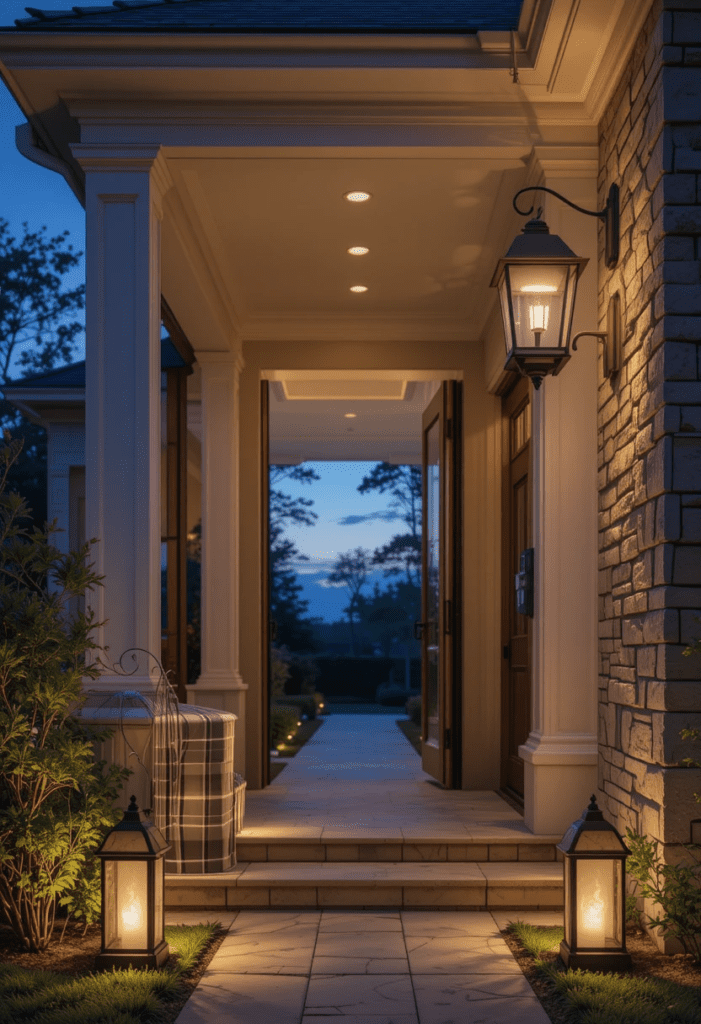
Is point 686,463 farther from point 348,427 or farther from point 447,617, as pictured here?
point 348,427

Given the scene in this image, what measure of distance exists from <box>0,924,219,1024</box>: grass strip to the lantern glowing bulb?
0.14 m

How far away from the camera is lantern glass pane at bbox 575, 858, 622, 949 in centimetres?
358

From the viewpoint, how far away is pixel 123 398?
475 cm

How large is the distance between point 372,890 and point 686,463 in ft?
7.18

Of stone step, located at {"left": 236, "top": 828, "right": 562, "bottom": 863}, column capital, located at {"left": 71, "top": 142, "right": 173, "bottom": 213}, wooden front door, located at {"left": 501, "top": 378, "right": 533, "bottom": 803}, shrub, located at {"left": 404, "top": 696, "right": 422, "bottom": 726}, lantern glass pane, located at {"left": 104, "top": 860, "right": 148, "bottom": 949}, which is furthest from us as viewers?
shrub, located at {"left": 404, "top": 696, "right": 422, "bottom": 726}

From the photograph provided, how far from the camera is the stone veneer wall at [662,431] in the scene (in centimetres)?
368

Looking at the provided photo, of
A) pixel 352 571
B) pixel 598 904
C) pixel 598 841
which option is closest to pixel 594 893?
pixel 598 904

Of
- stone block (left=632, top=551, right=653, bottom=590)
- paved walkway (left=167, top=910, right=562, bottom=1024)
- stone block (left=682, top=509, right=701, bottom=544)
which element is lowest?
paved walkway (left=167, top=910, right=562, bottom=1024)

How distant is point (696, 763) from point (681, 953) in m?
0.69

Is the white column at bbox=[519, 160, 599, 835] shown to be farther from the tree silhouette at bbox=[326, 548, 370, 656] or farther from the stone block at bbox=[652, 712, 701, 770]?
the tree silhouette at bbox=[326, 548, 370, 656]

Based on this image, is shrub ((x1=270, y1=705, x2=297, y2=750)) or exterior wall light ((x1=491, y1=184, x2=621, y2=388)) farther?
shrub ((x1=270, y1=705, x2=297, y2=750))

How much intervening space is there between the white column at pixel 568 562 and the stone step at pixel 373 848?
27cm

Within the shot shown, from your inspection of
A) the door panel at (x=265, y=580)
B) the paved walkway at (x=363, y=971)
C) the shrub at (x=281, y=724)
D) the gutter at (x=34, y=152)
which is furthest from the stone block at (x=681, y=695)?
the shrub at (x=281, y=724)

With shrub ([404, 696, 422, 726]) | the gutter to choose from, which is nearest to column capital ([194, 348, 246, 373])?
the gutter
